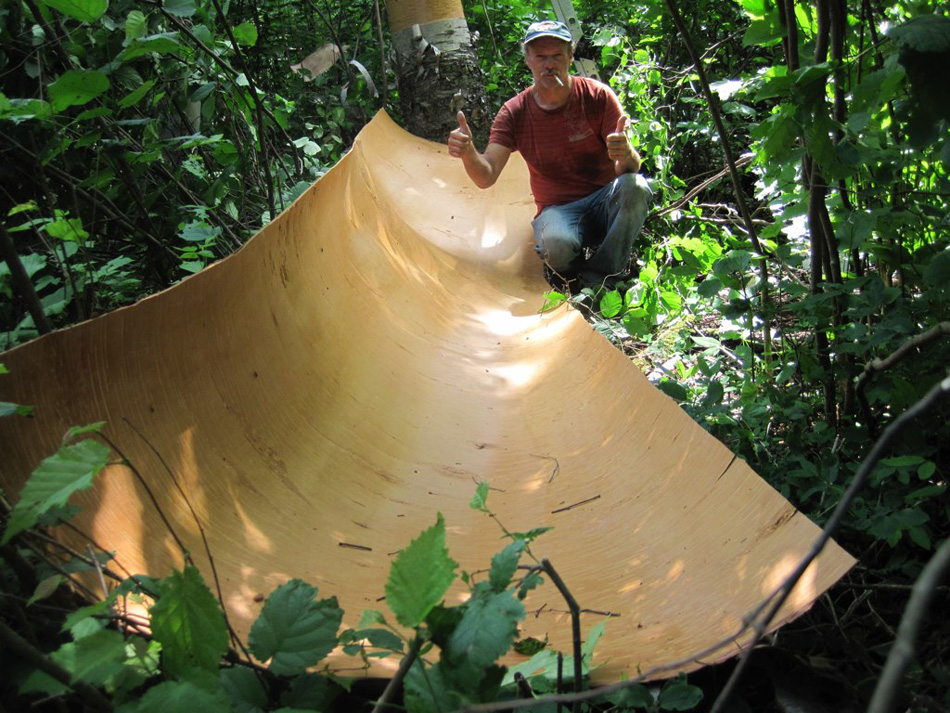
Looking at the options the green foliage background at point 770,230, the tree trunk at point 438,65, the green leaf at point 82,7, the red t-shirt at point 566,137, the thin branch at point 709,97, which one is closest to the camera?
the green foliage background at point 770,230

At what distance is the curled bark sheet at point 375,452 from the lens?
4.83 ft

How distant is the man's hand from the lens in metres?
3.46

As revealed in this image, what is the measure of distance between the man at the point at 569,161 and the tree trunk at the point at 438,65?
5.70 ft

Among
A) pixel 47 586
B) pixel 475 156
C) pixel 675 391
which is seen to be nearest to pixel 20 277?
pixel 47 586

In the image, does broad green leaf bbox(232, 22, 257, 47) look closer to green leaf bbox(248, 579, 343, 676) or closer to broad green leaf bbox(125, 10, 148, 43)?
broad green leaf bbox(125, 10, 148, 43)

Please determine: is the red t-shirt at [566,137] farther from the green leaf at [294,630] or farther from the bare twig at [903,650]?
the bare twig at [903,650]

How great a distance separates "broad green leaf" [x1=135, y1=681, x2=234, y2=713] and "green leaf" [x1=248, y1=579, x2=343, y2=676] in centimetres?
10

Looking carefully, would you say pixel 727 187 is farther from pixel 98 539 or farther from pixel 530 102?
pixel 98 539

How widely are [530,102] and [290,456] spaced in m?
2.39

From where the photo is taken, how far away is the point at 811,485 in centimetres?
172

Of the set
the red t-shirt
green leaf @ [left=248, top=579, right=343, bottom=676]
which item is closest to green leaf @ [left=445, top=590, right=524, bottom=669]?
green leaf @ [left=248, top=579, right=343, bottom=676]

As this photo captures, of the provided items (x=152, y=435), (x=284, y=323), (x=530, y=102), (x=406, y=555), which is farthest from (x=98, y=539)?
(x=530, y=102)

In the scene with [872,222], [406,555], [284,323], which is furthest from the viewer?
[284,323]

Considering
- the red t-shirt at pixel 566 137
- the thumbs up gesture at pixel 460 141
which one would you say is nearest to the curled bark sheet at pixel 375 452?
the thumbs up gesture at pixel 460 141
